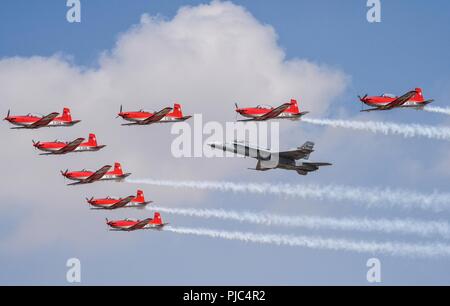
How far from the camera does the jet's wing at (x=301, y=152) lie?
158 m

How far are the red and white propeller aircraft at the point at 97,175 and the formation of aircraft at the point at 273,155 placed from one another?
2468 cm

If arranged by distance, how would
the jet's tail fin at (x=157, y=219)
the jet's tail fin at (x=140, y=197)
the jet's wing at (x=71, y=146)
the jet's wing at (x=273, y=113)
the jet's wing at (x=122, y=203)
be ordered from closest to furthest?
1. the jet's wing at (x=273, y=113)
2. the jet's wing at (x=71, y=146)
3. the jet's wing at (x=122, y=203)
4. the jet's tail fin at (x=140, y=197)
5. the jet's tail fin at (x=157, y=219)

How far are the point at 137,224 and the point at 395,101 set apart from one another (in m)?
58.9

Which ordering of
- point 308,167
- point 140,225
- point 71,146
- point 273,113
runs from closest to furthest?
point 308,167, point 273,113, point 71,146, point 140,225

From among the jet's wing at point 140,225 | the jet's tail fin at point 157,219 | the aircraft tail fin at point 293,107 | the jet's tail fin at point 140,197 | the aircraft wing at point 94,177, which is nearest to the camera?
the aircraft tail fin at point 293,107

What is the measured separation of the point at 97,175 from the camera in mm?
176750

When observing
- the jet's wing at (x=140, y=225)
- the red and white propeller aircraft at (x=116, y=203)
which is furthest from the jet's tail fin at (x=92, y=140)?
the jet's wing at (x=140, y=225)

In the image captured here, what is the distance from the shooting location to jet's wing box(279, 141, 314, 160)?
519ft

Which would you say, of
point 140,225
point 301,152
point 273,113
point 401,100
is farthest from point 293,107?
point 140,225

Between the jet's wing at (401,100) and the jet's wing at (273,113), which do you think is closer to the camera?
the jet's wing at (401,100)

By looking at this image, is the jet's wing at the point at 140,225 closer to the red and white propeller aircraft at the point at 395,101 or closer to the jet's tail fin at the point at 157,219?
the jet's tail fin at the point at 157,219

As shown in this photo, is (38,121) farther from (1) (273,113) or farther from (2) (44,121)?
(1) (273,113)

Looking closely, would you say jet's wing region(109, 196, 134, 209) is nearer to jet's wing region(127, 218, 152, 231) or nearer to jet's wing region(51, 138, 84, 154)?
jet's wing region(127, 218, 152, 231)
